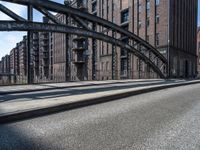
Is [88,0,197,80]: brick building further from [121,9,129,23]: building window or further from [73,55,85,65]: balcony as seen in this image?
[73,55,85,65]: balcony

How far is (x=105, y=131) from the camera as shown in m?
4.88

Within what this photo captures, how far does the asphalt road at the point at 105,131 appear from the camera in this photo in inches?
158

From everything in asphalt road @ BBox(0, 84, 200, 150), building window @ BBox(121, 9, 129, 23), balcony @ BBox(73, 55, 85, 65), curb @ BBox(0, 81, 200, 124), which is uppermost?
building window @ BBox(121, 9, 129, 23)

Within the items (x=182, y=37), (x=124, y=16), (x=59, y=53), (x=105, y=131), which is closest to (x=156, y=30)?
(x=182, y=37)

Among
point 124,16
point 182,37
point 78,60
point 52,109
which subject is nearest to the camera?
point 52,109

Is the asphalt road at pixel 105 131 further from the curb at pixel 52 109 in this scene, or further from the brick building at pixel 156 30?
the brick building at pixel 156 30

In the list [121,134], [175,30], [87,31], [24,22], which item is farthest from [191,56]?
[121,134]

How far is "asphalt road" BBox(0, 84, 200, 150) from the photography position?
4.01 metres

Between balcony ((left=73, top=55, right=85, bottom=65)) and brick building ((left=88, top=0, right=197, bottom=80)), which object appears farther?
balcony ((left=73, top=55, right=85, bottom=65))

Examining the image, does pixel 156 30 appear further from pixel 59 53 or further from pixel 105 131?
pixel 59 53

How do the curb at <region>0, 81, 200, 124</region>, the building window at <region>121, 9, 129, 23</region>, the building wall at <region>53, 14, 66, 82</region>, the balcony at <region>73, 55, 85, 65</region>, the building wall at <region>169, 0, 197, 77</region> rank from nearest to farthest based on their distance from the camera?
the curb at <region>0, 81, 200, 124</region>
the building wall at <region>169, 0, 197, 77</region>
the balcony at <region>73, 55, 85, 65</region>
the building window at <region>121, 9, 129, 23</region>
the building wall at <region>53, 14, 66, 82</region>

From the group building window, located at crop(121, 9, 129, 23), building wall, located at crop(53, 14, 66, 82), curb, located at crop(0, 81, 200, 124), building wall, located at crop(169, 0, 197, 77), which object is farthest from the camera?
building wall, located at crop(53, 14, 66, 82)

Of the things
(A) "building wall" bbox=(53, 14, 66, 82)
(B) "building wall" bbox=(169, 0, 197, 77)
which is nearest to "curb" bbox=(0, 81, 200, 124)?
(B) "building wall" bbox=(169, 0, 197, 77)

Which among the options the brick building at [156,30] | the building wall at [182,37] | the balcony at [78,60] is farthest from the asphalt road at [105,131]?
the balcony at [78,60]
